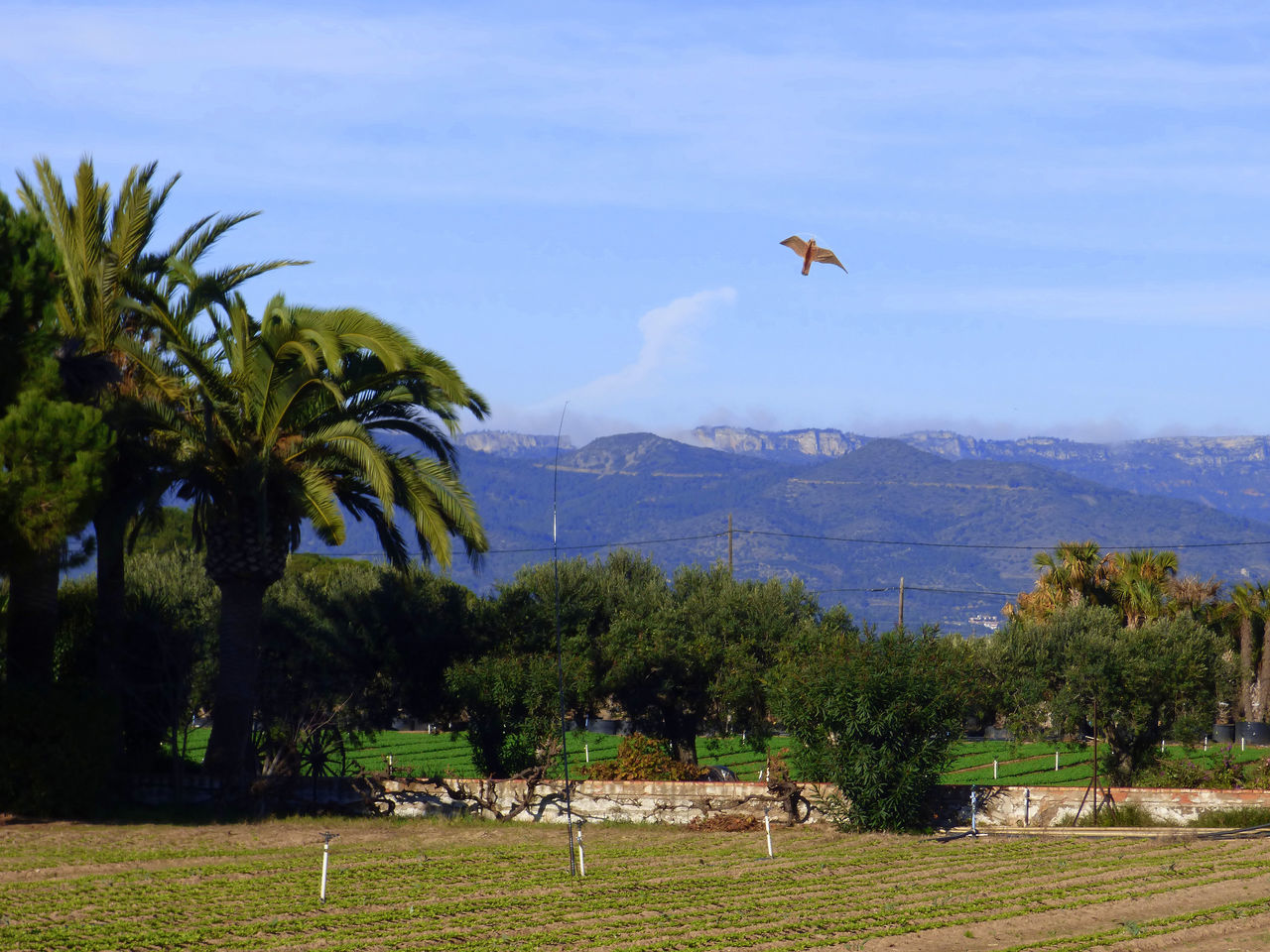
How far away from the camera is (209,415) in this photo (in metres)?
23.7

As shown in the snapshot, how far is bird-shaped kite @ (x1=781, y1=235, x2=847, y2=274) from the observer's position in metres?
22.0

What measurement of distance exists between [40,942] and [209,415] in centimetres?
1189

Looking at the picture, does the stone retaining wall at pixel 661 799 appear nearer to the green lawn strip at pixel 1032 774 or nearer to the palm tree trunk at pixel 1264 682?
the green lawn strip at pixel 1032 774

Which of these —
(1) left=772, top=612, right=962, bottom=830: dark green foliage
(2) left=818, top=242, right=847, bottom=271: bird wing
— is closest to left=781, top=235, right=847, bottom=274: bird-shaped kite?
(2) left=818, top=242, right=847, bottom=271: bird wing

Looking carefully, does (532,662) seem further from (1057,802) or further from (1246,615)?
(1246,615)

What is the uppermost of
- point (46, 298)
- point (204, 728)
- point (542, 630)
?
point (46, 298)

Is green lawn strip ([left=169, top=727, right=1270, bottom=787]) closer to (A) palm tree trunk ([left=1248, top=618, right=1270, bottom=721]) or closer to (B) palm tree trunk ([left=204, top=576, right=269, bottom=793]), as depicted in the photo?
(A) palm tree trunk ([left=1248, top=618, right=1270, bottom=721])

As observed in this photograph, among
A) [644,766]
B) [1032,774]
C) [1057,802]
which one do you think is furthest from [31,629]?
[1032,774]

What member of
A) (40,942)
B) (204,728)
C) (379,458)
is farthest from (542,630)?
(204,728)

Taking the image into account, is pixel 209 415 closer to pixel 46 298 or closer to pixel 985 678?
pixel 46 298

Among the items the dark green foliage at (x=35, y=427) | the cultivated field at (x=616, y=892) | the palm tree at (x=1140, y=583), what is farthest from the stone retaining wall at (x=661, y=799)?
the palm tree at (x=1140, y=583)

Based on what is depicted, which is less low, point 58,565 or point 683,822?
point 58,565

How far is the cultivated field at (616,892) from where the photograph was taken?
1432cm

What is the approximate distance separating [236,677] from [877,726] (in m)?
12.3
